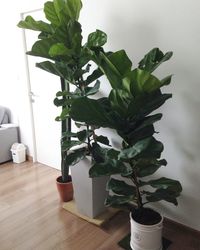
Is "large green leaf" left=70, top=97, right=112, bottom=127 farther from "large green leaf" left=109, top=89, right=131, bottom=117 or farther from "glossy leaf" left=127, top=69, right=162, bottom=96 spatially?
"glossy leaf" left=127, top=69, right=162, bottom=96

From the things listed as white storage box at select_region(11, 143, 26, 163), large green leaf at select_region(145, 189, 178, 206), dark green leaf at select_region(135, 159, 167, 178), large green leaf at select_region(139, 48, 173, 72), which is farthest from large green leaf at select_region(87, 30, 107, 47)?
white storage box at select_region(11, 143, 26, 163)

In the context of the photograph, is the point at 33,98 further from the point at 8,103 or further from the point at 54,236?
the point at 54,236

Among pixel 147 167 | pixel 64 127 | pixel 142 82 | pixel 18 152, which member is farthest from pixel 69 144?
pixel 18 152

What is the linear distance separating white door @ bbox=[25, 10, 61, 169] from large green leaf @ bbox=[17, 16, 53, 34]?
42.0 inches

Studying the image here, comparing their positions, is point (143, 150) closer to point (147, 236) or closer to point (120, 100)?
point (120, 100)

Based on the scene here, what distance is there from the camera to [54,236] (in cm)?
206

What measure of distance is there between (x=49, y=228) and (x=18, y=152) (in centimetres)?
171

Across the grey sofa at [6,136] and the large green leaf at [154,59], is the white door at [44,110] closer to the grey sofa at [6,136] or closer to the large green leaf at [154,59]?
the grey sofa at [6,136]

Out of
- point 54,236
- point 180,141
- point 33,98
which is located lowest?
point 54,236

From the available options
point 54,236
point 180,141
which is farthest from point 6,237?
point 180,141

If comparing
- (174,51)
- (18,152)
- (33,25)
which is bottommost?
(18,152)

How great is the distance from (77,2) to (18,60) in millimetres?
1818

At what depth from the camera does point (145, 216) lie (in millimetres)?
1899

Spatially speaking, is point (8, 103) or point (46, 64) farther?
point (8, 103)
